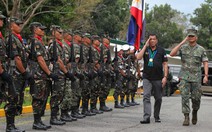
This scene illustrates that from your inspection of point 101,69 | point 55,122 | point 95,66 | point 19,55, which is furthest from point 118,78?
point 19,55

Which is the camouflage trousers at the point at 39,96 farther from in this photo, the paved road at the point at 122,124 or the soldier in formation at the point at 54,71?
the paved road at the point at 122,124

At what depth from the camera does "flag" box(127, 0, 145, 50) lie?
1612 cm

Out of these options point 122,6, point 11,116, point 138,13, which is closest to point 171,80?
point 138,13

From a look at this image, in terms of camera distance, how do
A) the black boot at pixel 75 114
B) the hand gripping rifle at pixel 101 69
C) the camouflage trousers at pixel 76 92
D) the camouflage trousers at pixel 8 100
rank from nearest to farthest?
the camouflage trousers at pixel 8 100 → the camouflage trousers at pixel 76 92 → the black boot at pixel 75 114 → the hand gripping rifle at pixel 101 69

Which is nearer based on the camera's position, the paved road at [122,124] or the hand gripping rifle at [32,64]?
the hand gripping rifle at [32,64]

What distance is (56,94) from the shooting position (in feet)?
28.5

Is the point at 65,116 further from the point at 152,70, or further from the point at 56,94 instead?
the point at 152,70

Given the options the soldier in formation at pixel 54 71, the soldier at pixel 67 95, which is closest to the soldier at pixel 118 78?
the soldier in formation at pixel 54 71

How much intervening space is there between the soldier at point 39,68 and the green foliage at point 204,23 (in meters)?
49.8

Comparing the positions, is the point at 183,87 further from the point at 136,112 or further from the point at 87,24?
the point at 87,24

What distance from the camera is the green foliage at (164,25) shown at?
64.6 meters

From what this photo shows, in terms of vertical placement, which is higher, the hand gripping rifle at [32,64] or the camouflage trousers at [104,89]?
the hand gripping rifle at [32,64]

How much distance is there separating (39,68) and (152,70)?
2638 millimetres

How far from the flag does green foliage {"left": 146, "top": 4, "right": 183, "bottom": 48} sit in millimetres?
44019
